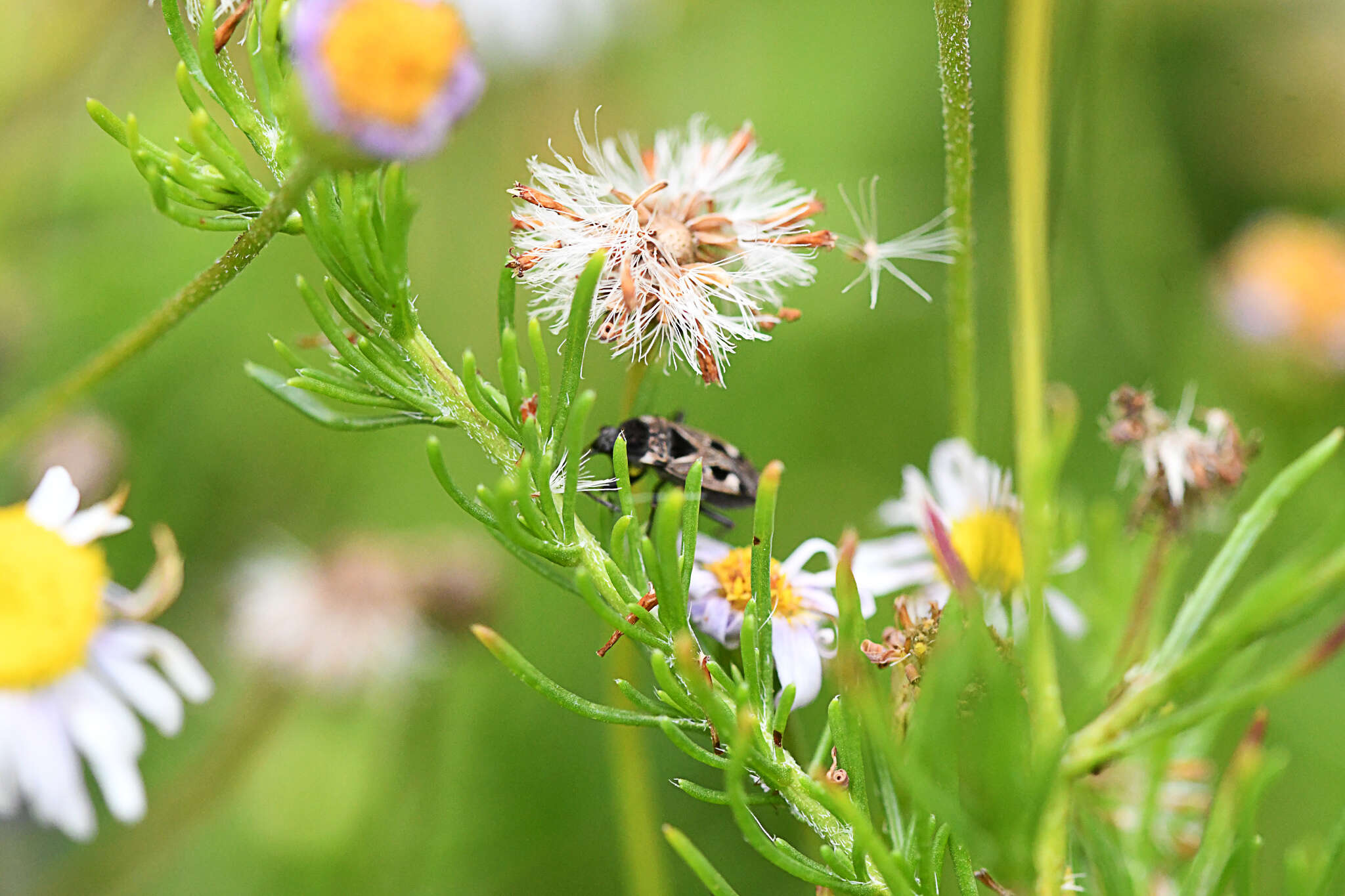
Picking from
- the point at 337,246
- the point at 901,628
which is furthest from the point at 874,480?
the point at 337,246

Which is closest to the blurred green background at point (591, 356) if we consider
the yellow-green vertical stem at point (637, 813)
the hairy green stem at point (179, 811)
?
the hairy green stem at point (179, 811)

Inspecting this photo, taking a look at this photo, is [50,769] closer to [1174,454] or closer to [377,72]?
[377,72]

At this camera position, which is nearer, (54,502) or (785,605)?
(54,502)

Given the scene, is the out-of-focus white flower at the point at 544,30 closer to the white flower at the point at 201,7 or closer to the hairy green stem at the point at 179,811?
the hairy green stem at the point at 179,811

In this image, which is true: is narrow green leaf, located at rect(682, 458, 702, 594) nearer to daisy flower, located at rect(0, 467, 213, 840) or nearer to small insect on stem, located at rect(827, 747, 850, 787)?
small insect on stem, located at rect(827, 747, 850, 787)

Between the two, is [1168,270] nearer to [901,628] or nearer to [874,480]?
[874,480]

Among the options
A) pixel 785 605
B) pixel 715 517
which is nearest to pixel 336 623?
pixel 715 517

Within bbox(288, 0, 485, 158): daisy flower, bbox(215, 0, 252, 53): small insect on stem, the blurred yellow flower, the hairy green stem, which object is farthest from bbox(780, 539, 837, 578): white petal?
the blurred yellow flower
